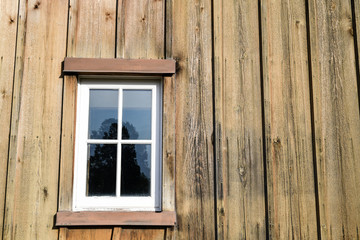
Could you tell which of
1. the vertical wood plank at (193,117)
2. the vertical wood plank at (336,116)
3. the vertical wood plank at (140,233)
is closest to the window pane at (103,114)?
the vertical wood plank at (193,117)

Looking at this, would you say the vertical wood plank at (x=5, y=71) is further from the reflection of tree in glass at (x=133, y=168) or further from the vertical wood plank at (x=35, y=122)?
the reflection of tree in glass at (x=133, y=168)

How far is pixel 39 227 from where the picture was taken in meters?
2.46

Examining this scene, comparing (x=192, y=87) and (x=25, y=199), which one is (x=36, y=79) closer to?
(x=25, y=199)

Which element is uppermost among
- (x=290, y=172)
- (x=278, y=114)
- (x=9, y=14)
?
(x=9, y=14)

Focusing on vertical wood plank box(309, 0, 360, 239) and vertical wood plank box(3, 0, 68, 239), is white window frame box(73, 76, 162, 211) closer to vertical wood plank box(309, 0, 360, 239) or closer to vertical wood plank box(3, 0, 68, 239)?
vertical wood plank box(3, 0, 68, 239)

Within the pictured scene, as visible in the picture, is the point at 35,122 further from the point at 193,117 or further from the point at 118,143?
the point at 193,117

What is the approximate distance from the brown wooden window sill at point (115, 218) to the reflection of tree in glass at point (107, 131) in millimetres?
590

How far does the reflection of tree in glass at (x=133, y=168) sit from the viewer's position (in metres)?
2.60

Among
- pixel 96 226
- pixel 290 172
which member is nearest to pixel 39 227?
pixel 96 226

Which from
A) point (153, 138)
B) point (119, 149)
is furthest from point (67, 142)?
point (153, 138)

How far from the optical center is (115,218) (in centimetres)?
246

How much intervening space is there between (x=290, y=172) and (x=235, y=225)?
60 cm

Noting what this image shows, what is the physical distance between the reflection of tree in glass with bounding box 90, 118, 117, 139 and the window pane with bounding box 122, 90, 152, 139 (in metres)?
0.07

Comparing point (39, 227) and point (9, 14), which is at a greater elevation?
point (9, 14)
